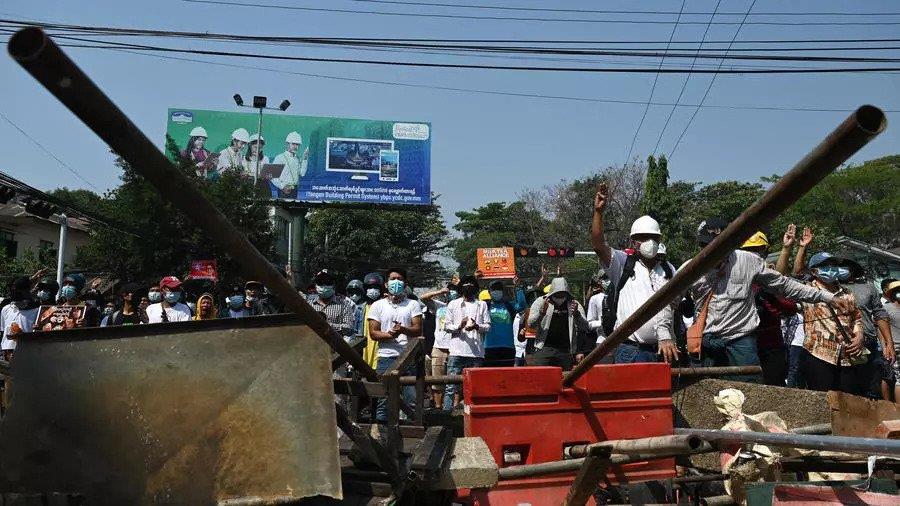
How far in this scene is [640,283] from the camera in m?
5.88

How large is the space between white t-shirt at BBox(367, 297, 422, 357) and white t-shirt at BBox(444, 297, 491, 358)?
1.32 metres

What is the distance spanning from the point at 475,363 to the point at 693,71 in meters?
7.16

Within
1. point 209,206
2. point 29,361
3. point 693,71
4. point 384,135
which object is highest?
point 384,135

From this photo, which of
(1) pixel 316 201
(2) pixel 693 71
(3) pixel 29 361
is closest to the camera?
(3) pixel 29 361

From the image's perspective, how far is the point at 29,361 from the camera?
293 centimetres

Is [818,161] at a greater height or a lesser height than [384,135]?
lesser

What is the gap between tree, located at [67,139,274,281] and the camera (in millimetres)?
27531

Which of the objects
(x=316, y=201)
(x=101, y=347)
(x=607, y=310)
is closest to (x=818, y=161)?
(x=101, y=347)

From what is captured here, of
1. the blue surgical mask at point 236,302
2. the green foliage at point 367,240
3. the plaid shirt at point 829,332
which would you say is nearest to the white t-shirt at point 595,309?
the plaid shirt at point 829,332

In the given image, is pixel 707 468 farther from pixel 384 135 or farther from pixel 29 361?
pixel 384 135

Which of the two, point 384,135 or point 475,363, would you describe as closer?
point 475,363

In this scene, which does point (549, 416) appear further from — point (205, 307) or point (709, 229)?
point (205, 307)

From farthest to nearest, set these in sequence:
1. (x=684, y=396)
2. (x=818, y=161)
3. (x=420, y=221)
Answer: (x=420, y=221), (x=684, y=396), (x=818, y=161)

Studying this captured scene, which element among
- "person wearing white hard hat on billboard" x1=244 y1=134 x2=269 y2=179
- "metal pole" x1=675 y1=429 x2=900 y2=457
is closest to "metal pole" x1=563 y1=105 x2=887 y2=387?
"metal pole" x1=675 y1=429 x2=900 y2=457
